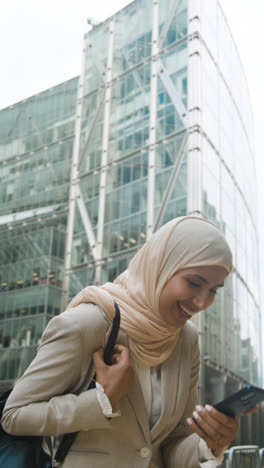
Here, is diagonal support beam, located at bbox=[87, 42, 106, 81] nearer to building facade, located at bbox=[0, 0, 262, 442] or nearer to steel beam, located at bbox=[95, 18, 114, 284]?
building facade, located at bbox=[0, 0, 262, 442]

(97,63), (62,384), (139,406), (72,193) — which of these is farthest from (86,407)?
(97,63)

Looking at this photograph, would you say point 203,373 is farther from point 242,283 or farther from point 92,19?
point 92,19

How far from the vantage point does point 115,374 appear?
2.39 m

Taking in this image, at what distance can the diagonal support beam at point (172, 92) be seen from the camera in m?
24.8

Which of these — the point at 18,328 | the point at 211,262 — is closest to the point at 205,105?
the point at 18,328

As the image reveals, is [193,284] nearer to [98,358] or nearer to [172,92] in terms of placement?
[98,358]

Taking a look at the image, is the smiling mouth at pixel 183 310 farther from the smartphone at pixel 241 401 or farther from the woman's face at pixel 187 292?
the smartphone at pixel 241 401

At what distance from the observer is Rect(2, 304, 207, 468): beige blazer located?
2324mm

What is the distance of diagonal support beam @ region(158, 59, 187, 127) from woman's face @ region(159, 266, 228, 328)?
73.8ft

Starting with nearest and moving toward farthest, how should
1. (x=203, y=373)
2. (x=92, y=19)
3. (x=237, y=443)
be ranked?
1. (x=203, y=373)
2. (x=237, y=443)
3. (x=92, y=19)

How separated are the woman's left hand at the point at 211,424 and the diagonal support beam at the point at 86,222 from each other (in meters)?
23.6

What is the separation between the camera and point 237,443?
23562mm

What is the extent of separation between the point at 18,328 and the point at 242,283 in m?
11.3

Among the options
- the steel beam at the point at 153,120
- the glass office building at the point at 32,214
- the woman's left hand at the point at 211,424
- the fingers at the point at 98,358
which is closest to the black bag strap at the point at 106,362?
the fingers at the point at 98,358
